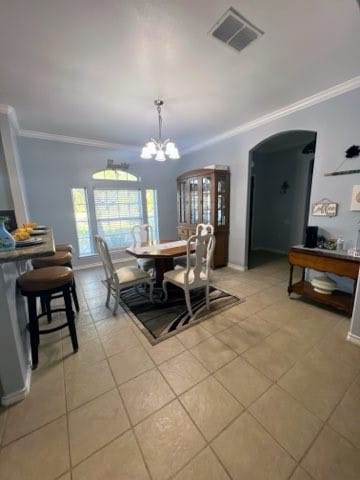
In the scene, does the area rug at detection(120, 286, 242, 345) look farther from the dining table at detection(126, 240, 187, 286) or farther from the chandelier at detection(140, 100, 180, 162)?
the chandelier at detection(140, 100, 180, 162)

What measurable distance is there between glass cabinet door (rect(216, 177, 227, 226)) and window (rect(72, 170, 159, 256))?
6.35 ft

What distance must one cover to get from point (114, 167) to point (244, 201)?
2.99 m

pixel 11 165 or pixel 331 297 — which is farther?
pixel 11 165

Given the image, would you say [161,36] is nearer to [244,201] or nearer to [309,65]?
[309,65]

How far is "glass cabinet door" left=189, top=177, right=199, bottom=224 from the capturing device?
4.39 metres

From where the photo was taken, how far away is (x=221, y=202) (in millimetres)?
4094

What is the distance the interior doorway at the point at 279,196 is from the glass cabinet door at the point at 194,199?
4.06ft

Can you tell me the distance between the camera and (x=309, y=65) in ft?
6.54

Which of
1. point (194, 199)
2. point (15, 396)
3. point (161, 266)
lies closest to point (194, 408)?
point (15, 396)

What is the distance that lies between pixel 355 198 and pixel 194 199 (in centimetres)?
280

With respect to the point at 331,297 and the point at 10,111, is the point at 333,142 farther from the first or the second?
the point at 10,111

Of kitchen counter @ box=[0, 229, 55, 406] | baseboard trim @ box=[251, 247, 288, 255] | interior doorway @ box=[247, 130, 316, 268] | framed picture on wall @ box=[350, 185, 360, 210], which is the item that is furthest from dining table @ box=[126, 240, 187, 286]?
baseboard trim @ box=[251, 247, 288, 255]

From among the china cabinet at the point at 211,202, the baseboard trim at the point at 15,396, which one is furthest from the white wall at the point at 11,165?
the china cabinet at the point at 211,202

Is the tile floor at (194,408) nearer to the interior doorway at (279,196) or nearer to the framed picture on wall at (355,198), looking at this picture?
the framed picture on wall at (355,198)
